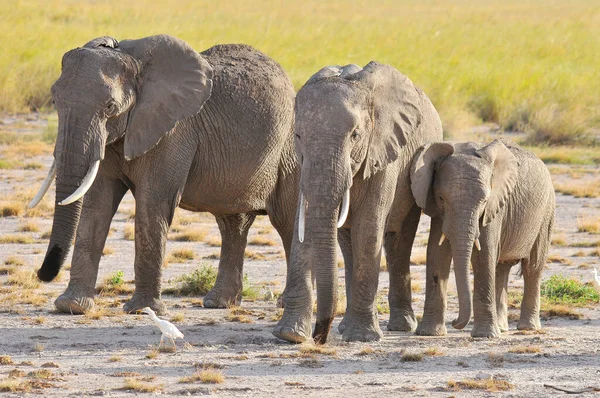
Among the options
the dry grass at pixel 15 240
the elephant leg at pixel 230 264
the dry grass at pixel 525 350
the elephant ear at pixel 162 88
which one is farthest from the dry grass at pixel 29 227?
the dry grass at pixel 525 350

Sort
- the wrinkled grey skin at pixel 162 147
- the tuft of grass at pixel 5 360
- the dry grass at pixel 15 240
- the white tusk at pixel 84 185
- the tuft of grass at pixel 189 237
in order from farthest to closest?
the tuft of grass at pixel 189 237 → the dry grass at pixel 15 240 → the wrinkled grey skin at pixel 162 147 → the white tusk at pixel 84 185 → the tuft of grass at pixel 5 360

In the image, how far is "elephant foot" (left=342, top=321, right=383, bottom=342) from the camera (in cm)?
999

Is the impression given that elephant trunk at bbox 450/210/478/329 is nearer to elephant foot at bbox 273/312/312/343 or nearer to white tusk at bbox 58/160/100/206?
elephant foot at bbox 273/312/312/343

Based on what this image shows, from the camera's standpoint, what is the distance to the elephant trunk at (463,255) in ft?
32.3

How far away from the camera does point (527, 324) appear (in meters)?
11.1

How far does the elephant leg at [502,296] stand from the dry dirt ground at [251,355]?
0.26 meters

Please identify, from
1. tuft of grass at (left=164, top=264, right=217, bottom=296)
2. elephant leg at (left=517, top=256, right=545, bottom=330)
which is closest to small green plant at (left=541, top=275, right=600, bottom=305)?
elephant leg at (left=517, top=256, right=545, bottom=330)

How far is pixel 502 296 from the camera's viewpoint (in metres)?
11.1

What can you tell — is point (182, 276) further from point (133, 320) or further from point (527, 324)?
point (527, 324)

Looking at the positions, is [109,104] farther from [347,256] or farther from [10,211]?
[10,211]

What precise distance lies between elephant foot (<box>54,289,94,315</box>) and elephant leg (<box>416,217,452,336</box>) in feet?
8.89

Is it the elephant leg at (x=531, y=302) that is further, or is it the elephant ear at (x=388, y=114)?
the elephant leg at (x=531, y=302)

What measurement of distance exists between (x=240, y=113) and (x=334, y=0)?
6902cm

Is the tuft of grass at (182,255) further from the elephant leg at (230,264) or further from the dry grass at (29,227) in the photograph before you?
the elephant leg at (230,264)
